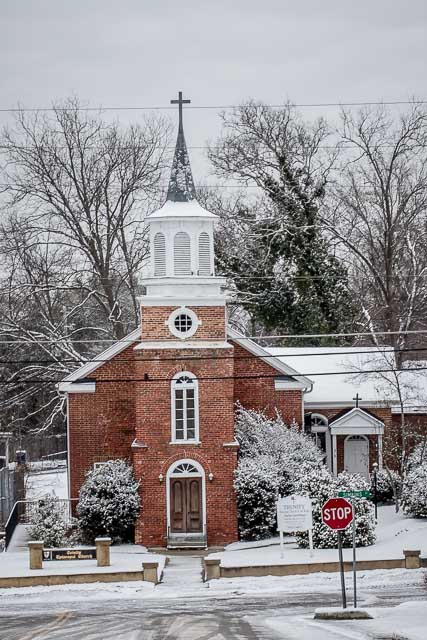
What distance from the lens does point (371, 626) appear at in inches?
938

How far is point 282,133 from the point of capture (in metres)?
64.9

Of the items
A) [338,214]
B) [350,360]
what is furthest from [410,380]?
[338,214]

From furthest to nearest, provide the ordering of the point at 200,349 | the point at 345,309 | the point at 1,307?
the point at 345,309
the point at 1,307
the point at 200,349

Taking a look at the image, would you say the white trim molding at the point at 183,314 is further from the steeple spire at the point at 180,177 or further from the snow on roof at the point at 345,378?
the snow on roof at the point at 345,378

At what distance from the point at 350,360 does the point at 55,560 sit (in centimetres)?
1799

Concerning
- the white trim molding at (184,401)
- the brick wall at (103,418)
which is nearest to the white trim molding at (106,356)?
the brick wall at (103,418)

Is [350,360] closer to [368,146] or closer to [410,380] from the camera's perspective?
[410,380]

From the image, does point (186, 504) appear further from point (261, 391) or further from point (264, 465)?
point (261, 391)

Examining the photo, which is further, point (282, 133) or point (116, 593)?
point (282, 133)

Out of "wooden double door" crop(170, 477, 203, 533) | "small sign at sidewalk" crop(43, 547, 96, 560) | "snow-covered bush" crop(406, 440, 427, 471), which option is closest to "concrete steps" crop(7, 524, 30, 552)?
"small sign at sidewalk" crop(43, 547, 96, 560)

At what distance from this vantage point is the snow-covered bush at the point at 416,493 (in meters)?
37.8

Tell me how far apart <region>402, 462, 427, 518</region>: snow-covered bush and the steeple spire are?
37.0 feet

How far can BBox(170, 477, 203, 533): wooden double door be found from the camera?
1578 inches

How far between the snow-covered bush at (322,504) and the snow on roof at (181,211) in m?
8.91
